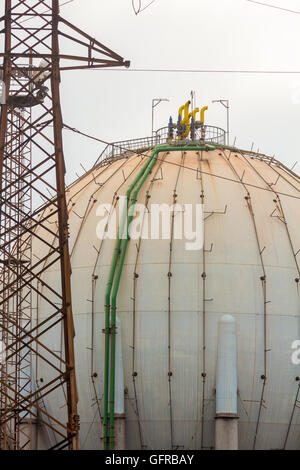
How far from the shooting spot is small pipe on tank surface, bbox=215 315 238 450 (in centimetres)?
4134

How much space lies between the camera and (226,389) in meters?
41.8

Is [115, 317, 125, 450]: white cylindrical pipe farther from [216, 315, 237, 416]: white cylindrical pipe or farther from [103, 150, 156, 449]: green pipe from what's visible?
[216, 315, 237, 416]: white cylindrical pipe

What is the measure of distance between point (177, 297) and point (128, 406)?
490 centimetres

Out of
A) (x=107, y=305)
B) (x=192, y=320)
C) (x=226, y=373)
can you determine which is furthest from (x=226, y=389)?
(x=107, y=305)

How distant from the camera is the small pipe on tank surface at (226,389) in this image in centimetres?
4134

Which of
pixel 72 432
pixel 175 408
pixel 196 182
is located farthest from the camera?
pixel 196 182

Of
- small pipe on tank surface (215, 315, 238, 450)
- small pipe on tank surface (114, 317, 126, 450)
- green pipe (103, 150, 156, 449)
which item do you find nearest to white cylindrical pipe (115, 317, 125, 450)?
small pipe on tank surface (114, 317, 126, 450)

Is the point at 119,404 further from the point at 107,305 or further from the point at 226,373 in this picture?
the point at 226,373

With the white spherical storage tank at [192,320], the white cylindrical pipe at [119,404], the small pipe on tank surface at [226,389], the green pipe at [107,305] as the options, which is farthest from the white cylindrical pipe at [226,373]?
the green pipe at [107,305]

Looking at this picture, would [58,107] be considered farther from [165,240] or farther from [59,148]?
[165,240]

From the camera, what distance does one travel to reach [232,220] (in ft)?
147

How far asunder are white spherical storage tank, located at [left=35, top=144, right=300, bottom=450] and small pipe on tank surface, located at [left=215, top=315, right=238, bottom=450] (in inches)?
15.7

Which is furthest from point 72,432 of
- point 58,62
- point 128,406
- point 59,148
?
point 58,62

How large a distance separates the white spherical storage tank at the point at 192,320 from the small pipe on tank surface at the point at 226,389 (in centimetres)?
40
